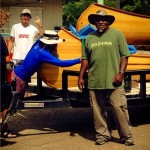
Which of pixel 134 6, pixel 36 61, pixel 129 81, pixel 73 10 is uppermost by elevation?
pixel 73 10

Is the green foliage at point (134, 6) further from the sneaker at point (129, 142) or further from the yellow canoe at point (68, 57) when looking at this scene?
the sneaker at point (129, 142)

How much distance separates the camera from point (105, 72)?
602 cm

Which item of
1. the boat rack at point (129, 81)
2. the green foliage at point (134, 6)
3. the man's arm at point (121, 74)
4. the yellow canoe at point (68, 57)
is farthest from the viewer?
the green foliage at point (134, 6)

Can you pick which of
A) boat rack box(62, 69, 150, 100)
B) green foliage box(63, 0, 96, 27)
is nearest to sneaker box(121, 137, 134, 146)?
boat rack box(62, 69, 150, 100)

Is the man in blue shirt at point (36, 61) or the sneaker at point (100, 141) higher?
the man in blue shirt at point (36, 61)

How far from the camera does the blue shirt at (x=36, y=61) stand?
6.35 metres

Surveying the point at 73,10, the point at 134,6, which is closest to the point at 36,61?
the point at 134,6

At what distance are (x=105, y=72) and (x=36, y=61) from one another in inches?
43.2

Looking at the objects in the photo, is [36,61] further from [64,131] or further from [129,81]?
[129,81]

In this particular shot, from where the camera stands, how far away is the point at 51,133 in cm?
692

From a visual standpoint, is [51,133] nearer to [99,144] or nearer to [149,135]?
[99,144]

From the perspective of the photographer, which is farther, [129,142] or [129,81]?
[129,81]

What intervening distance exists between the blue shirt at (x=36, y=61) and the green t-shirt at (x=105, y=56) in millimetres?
448

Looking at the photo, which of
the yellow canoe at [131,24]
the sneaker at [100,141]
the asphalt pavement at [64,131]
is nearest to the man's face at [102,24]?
the asphalt pavement at [64,131]
